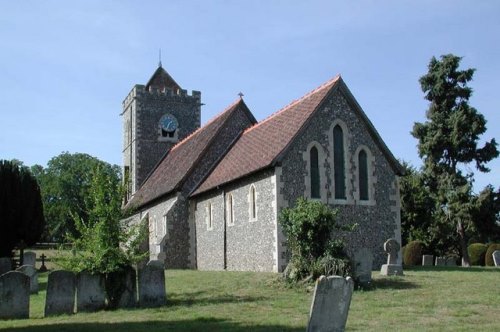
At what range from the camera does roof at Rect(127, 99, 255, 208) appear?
28938mm

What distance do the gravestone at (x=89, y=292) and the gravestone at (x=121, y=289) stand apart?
0.19 meters

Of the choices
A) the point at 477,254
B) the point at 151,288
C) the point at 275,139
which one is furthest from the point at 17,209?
the point at 477,254

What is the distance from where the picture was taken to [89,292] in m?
14.0

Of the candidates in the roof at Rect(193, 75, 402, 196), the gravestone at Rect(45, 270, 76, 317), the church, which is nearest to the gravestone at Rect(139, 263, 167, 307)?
the gravestone at Rect(45, 270, 76, 317)

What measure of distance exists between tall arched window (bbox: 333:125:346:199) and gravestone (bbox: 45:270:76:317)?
11571 millimetres

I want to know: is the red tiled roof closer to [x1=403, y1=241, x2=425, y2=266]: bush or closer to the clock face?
the clock face

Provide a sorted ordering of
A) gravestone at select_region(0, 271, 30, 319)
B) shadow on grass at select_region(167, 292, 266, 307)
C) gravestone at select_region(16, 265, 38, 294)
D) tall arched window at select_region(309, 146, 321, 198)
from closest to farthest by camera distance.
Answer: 1. gravestone at select_region(0, 271, 30, 319)
2. shadow on grass at select_region(167, 292, 266, 307)
3. gravestone at select_region(16, 265, 38, 294)
4. tall arched window at select_region(309, 146, 321, 198)

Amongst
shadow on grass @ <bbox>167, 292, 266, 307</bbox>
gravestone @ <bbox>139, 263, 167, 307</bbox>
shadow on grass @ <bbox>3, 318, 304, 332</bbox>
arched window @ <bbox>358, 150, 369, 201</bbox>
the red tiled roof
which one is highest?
the red tiled roof

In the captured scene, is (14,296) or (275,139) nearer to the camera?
(14,296)

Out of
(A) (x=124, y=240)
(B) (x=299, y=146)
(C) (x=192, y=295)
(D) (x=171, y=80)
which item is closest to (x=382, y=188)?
(B) (x=299, y=146)

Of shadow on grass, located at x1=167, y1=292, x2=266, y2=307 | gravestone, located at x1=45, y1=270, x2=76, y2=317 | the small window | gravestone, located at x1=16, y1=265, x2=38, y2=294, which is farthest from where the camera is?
the small window

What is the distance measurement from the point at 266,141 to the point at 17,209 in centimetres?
1391

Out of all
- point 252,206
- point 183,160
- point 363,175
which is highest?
point 183,160

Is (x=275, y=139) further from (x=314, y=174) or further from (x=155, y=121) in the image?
(x=155, y=121)
